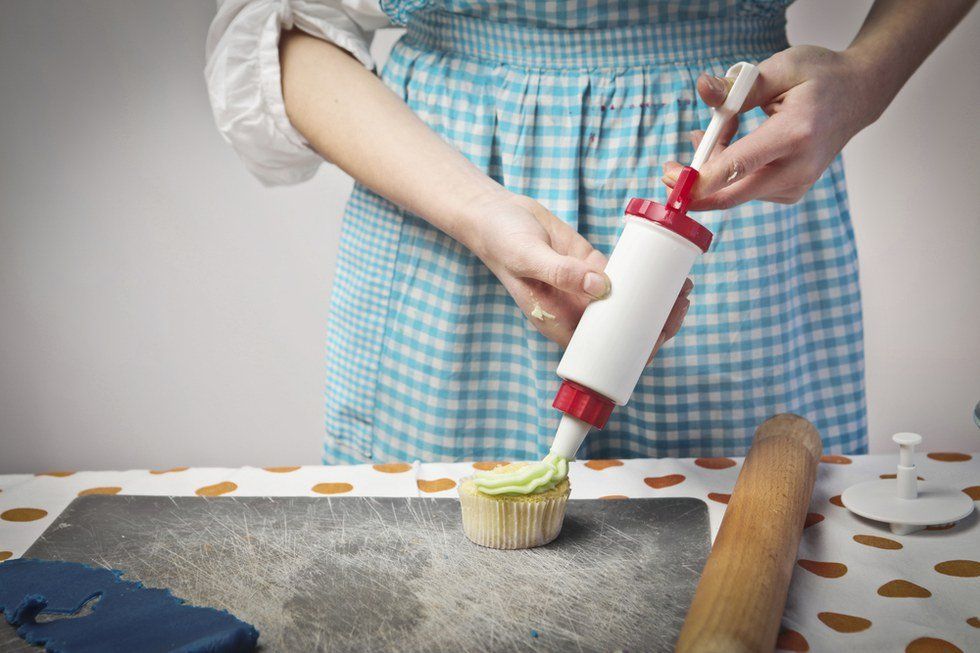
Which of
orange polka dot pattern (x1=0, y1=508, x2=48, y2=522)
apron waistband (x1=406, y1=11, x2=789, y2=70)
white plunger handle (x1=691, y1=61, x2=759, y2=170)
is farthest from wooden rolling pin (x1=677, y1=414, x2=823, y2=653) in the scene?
orange polka dot pattern (x1=0, y1=508, x2=48, y2=522)

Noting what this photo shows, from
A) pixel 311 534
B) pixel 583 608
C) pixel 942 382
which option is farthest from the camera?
pixel 942 382

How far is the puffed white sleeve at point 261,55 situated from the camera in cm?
101

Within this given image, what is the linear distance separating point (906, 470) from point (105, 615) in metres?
0.64

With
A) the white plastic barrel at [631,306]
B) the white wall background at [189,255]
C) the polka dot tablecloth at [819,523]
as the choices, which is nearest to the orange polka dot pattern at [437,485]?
the polka dot tablecloth at [819,523]

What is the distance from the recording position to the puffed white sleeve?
1.01 m

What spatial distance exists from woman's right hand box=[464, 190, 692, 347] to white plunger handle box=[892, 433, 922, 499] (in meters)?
0.21

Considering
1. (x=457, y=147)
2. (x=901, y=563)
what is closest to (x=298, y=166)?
(x=457, y=147)

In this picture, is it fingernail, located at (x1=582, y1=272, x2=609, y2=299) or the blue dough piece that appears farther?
fingernail, located at (x1=582, y1=272, x2=609, y2=299)

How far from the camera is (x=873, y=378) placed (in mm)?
2227

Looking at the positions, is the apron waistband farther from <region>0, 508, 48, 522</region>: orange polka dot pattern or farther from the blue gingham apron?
<region>0, 508, 48, 522</region>: orange polka dot pattern

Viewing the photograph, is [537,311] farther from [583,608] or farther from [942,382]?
[942,382]

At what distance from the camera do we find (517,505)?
2.39ft

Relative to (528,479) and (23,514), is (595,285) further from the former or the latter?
(23,514)

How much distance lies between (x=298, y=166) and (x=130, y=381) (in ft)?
4.40
